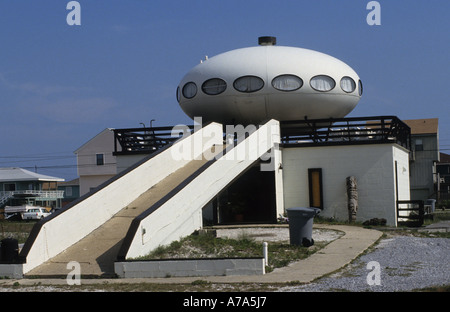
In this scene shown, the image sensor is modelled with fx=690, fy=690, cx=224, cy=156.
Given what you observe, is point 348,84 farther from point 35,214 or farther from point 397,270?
point 35,214

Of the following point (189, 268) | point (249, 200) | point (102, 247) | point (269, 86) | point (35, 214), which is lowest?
point (35, 214)

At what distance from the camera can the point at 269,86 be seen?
26094 millimetres

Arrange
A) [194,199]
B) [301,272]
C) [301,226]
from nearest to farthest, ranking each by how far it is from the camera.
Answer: [301,272] → [301,226] → [194,199]

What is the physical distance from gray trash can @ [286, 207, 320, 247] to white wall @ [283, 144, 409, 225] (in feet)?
26.8

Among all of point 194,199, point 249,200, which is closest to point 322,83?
point 249,200

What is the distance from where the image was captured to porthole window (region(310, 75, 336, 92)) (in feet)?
86.6

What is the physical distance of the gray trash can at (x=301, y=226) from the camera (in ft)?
55.3

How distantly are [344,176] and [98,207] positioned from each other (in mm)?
10292

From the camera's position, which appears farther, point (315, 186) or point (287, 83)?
point (287, 83)

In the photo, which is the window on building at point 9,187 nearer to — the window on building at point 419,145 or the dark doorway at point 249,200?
the window on building at point 419,145

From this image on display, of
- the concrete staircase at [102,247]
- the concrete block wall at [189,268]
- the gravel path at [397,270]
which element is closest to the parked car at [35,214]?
the concrete staircase at [102,247]

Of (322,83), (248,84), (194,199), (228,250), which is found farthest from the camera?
(322,83)

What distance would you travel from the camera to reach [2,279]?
14.6 meters

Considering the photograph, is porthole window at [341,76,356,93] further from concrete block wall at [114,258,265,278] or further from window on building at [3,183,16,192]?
window on building at [3,183,16,192]
